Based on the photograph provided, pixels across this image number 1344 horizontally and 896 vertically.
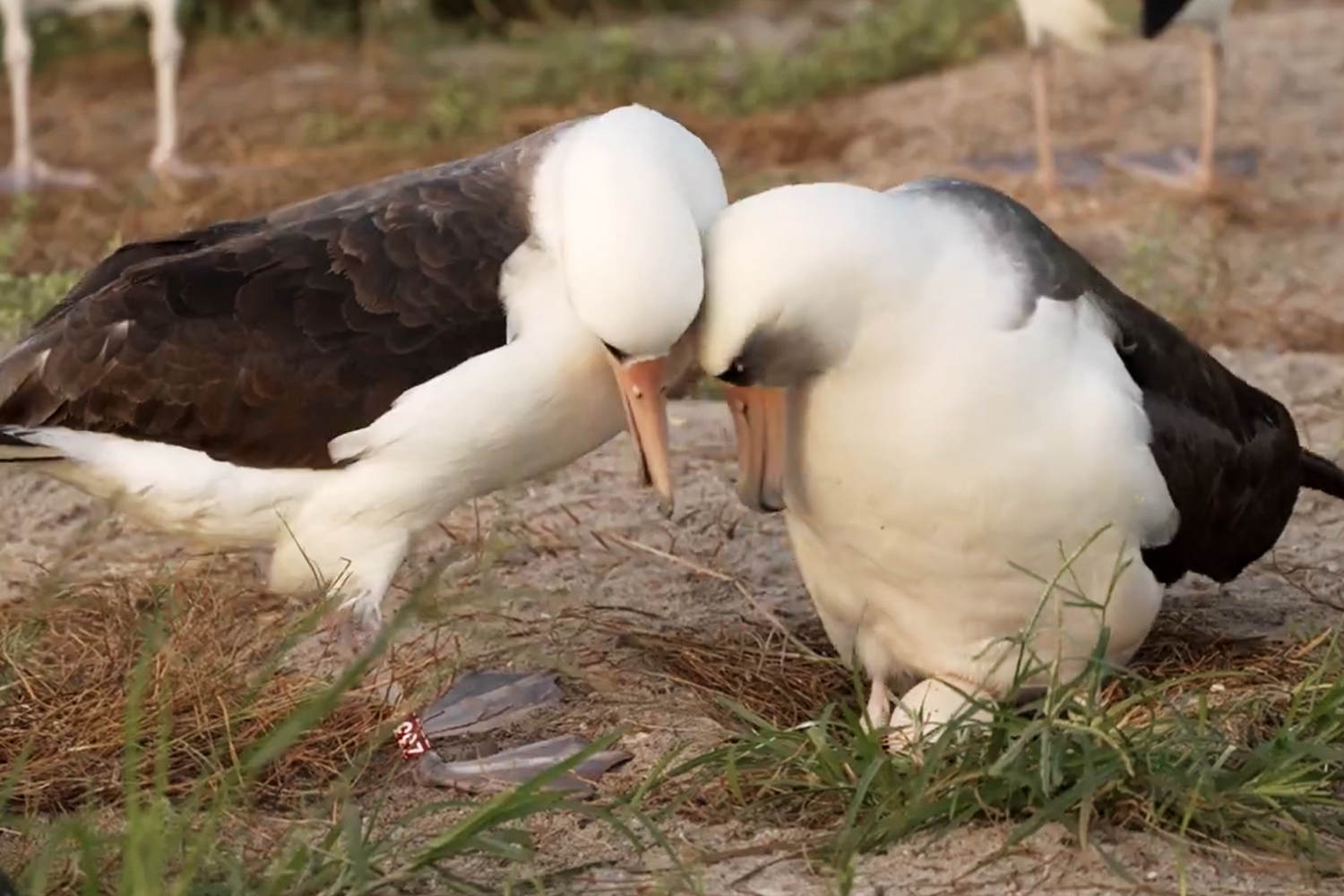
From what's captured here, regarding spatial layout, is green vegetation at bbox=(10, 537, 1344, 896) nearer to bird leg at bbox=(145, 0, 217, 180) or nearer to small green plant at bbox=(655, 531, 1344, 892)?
small green plant at bbox=(655, 531, 1344, 892)

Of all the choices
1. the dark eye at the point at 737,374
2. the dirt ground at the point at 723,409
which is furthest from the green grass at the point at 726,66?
the dark eye at the point at 737,374

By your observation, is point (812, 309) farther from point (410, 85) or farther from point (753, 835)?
point (410, 85)

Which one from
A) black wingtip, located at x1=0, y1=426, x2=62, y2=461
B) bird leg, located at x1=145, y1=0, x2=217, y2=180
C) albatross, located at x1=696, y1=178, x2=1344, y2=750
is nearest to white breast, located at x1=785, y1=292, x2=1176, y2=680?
albatross, located at x1=696, y1=178, x2=1344, y2=750

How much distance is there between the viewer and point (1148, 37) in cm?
856

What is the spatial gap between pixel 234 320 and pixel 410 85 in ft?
23.7

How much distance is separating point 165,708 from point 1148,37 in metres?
6.17

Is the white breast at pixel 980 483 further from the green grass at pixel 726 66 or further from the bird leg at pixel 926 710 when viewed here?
the green grass at pixel 726 66

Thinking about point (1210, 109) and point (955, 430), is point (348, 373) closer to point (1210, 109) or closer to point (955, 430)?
point (955, 430)

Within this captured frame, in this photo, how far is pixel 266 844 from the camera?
10.9 ft

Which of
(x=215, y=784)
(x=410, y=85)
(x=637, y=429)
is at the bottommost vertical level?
(x=410, y=85)

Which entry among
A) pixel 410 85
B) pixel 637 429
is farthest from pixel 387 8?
pixel 637 429

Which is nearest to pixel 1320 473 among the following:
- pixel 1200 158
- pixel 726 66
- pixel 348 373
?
pixel 348 373

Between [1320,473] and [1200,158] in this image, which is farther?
[1200,158]

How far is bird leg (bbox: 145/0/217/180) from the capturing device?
30.6ft
